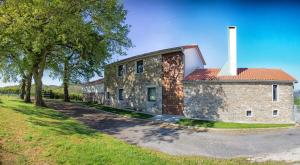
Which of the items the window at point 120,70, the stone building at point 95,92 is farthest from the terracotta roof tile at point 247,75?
the stone building at point 95,92

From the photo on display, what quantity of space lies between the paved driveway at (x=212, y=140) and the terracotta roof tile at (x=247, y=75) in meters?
6.08

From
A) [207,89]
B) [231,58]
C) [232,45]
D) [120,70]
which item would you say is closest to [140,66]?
[120,70]

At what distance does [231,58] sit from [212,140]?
13.5m

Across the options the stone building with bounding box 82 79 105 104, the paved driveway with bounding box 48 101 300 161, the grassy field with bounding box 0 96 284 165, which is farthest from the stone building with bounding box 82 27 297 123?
the grassy field with bounding box 0 96 284 165

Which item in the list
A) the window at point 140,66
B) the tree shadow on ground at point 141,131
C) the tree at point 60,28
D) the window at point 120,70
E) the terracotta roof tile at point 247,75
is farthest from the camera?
the window at point 120,70

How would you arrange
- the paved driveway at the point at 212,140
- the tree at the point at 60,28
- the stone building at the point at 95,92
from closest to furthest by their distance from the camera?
the paved driveway at the point at 212,140 < the tree at the point at 60,28 < the stone building at the point at 95,92

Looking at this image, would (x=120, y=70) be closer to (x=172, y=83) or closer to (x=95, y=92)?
(x=95, y=92)

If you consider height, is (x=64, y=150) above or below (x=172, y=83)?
below

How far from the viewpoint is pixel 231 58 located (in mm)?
29969

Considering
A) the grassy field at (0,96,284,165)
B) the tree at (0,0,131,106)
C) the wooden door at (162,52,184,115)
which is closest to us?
the grassy field at (0,96,284,165)

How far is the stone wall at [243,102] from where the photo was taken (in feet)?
90.9

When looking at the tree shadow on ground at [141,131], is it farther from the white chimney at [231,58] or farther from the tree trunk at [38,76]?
the white chimney at [231,58]

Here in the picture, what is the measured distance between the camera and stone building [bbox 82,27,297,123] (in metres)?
Result: 27.8

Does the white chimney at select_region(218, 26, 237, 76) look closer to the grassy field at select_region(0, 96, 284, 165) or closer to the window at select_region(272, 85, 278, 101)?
the window at select_region(272, 85, 278, 101)
